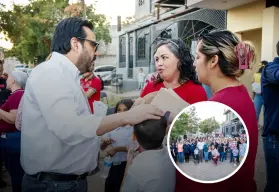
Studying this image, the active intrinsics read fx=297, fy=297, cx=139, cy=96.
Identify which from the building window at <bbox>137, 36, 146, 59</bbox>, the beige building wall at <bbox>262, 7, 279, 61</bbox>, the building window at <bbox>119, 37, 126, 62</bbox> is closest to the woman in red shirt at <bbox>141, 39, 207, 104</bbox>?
the beige building wall at <bbox>262, 7, 279, 61</bbox>

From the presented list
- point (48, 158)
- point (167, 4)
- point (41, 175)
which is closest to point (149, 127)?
point (48, 158)

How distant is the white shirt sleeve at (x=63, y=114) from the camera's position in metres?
1.18

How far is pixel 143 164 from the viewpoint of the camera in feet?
3.65

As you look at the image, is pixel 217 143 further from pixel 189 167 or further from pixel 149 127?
pixel 149 127

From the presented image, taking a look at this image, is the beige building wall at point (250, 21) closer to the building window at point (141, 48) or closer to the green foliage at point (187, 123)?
the green foliage at point (187, 123)

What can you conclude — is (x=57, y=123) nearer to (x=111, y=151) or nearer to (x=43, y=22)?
(x=111, y=151)

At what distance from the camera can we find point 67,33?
1.41 m

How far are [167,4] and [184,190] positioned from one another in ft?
34.3

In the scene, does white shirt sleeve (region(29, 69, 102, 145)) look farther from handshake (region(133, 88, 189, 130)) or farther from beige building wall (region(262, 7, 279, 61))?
beige building wall (region(262, 7, 279, 61))

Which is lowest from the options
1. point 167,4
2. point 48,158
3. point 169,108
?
point 48,158

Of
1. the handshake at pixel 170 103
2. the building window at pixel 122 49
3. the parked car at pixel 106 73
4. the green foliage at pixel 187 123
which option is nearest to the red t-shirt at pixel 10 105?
the handshake at pixel 170 103

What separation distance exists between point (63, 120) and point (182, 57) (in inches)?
34.5

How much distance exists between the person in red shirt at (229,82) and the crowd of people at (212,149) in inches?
4.3

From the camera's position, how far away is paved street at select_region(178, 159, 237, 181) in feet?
3.05
